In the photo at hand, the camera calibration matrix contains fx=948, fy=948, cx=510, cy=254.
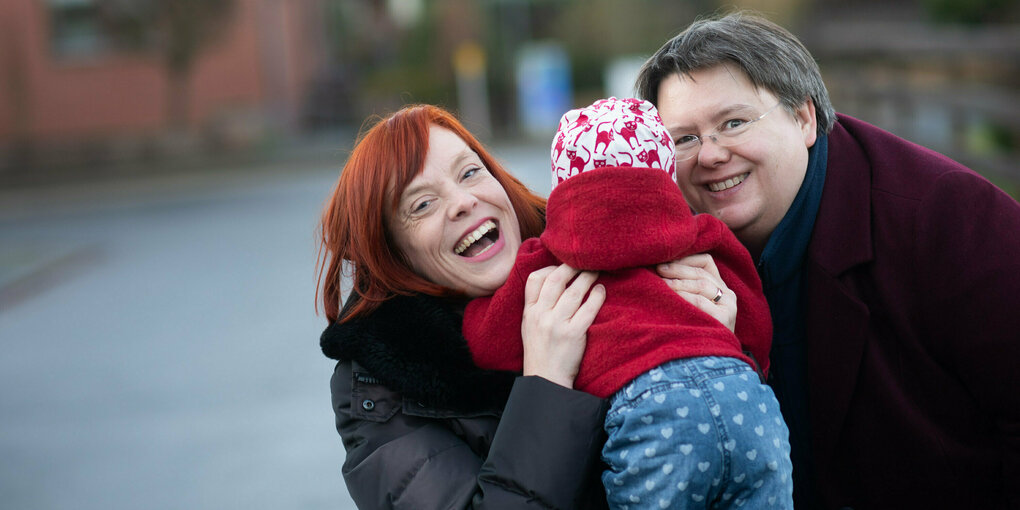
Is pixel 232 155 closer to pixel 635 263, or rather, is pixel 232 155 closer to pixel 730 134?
pixel 730 134

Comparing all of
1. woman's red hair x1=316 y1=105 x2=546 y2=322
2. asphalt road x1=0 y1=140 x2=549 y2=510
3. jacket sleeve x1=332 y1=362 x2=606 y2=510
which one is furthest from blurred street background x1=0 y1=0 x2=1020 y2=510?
jacket sleeve x1=332 y1=362 x2=606 y2=510

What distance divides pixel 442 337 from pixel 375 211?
0.38 metres

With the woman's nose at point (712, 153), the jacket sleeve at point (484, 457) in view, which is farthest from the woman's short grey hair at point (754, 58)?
the jacket sleeve at point (484, 457)

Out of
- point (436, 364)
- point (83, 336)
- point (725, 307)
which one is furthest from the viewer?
Result: point (83, 336)

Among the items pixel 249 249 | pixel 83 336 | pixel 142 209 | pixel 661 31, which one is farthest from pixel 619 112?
pixel 661 31

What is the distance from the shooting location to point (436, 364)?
7.38 ft

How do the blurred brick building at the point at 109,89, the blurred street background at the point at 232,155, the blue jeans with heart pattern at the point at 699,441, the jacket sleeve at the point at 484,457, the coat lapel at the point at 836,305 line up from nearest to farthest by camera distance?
the blue jeans with heart pattern at the point at 699,441 → the jacket sleeve at the point at 484,457 → the coat lapel at the point at 836,305 → the blurred street background at the point at 232,155 → the blurred brick building at the point at 109,89

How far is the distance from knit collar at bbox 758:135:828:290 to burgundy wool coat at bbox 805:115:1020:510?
0.05 m

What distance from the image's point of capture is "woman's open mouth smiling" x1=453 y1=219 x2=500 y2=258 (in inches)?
96.9

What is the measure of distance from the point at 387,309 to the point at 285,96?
93.2 ft

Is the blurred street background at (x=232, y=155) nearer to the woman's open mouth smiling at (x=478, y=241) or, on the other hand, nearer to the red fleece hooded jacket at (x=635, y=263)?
the woman's open mouth smiling at (x=478, y=241)

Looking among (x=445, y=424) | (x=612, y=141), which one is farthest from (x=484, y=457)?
(x=612, y=141)

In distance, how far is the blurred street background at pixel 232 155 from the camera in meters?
5.81

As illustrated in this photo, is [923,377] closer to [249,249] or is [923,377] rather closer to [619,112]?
[619,112]
